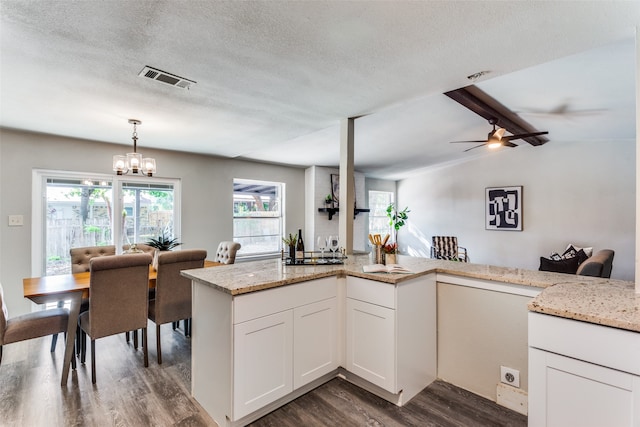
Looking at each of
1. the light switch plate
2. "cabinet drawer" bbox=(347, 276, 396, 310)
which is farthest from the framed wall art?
the light switch plate

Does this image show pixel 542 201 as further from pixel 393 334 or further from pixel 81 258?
pixel 81 258

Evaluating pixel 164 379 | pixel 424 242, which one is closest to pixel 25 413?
pixel 164 379

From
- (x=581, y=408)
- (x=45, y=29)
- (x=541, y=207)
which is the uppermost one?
(x=45, y=29)

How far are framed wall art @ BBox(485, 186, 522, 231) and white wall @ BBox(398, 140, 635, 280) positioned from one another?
107mm

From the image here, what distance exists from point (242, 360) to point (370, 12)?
200 centimetres

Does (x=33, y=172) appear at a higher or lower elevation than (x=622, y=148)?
lower

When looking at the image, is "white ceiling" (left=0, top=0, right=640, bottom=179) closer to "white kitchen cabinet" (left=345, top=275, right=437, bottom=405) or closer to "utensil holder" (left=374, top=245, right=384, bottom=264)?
"utensil holder" (left=374, top=245, right=384, bottom=264)

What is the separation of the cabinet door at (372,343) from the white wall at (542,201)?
538 cm

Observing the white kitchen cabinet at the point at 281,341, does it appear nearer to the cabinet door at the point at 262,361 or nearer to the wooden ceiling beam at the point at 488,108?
the cabinet door at the point at 262,361

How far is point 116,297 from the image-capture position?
243 cm

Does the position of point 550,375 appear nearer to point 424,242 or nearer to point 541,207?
point 541,207

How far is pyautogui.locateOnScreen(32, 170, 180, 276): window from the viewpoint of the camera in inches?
144

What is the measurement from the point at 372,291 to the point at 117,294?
6.72 feet

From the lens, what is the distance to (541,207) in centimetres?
582
